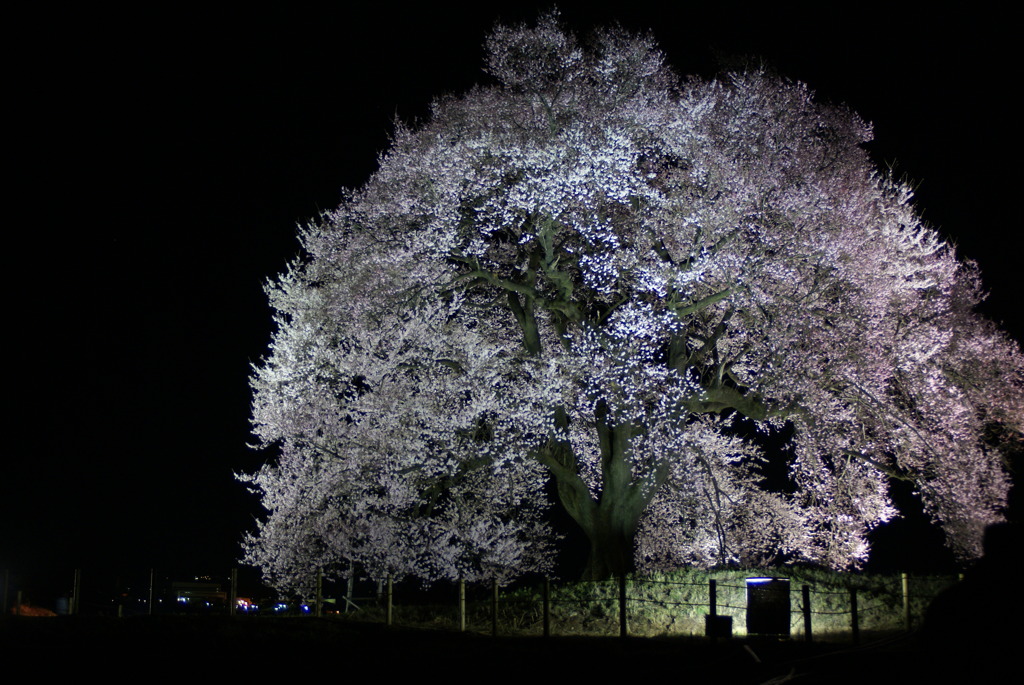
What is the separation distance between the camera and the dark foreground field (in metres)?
10.8

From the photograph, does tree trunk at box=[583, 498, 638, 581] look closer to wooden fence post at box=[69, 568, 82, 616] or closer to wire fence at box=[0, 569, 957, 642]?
wire fence at box=[0, 569, 957, 642]

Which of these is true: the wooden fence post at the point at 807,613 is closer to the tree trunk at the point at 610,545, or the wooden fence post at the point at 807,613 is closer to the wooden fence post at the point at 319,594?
the tree trunk at the point at 610,545

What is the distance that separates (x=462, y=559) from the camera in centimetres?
2319

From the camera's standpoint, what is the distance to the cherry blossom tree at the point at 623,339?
762 inches

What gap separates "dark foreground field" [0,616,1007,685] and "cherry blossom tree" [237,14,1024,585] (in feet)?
17.5

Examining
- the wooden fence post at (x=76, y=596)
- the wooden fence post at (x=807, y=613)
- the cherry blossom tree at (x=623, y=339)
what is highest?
the cherry blossom tree at (x=623, y=339)

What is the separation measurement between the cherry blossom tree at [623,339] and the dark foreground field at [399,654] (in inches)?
210

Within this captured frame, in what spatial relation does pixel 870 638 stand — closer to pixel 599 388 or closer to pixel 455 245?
pixel 599 388

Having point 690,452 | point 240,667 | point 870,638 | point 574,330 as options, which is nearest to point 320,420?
point 574,330

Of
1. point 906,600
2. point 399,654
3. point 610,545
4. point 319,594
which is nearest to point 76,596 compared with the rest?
point 319,594

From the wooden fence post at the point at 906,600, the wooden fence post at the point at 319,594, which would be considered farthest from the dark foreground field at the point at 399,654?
the wooden fence post at the point at 319,594

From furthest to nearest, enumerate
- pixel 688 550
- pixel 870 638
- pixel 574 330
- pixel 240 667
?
pixel 688 550 < pixel 574 330 < pixel 870 638 < pixel 240 667

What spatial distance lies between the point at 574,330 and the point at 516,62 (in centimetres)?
701

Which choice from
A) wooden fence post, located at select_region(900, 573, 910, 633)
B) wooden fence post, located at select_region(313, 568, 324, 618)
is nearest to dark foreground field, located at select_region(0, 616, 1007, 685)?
wooden fence post, located at select_region(900, 573, 910, 633)
